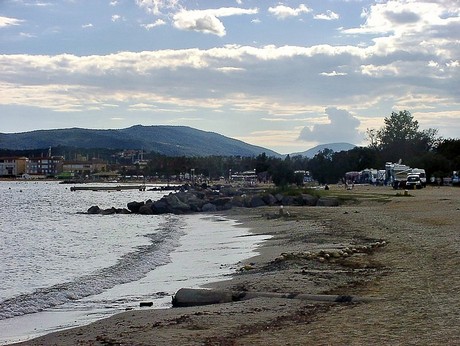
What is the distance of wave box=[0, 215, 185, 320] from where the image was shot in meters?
14.1

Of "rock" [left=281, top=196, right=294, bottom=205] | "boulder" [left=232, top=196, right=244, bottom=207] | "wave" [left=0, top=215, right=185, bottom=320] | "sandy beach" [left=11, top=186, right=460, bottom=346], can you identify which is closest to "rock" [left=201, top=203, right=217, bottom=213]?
"boulder" [left=232, top=196, right=244, bottom=207]

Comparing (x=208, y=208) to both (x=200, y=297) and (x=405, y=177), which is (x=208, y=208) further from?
(x=200, y=297)

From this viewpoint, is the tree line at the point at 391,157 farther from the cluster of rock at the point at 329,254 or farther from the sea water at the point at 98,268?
the cluster of rock at the point at 329,254

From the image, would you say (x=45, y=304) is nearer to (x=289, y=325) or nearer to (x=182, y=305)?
(x=182, y=305)

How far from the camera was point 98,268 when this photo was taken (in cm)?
2050

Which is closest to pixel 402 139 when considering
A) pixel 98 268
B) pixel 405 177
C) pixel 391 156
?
pixel 391 156

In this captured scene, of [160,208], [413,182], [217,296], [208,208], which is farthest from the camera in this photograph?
[413,182]

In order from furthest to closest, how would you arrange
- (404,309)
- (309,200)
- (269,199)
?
(269,199), (309,200), (404,309)

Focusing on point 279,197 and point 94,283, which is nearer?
point 94,283

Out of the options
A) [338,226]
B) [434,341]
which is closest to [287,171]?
[338,226]

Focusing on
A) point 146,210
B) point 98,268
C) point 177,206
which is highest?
point 177,206

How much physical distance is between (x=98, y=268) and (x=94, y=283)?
3326 mm

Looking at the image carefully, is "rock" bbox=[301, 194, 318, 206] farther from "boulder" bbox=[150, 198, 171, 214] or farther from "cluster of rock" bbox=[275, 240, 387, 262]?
"cluster of rock" bbox=[275, 240, 387, 262]

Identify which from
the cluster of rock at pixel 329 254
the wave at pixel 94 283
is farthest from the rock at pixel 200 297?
the cluster of rock at pixel 329 254
